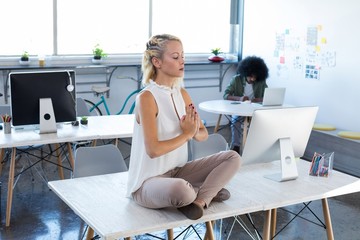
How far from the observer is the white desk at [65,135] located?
13.3 ft

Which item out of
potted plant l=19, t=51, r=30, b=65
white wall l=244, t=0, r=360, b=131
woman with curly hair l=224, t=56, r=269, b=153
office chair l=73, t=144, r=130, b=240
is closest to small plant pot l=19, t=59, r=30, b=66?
potted plant l=19, t=51, r=30, b=65

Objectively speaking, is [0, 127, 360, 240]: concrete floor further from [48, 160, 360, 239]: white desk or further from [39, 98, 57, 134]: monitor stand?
[48, 160, 360, 239]: white desk

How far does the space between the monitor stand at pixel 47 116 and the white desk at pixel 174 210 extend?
119cm

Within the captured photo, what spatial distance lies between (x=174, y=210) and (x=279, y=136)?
838 millimetres

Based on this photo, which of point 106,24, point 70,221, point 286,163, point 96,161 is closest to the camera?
point 286,163

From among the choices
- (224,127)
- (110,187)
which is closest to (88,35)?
(224,127)

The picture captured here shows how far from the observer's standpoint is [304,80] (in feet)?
24.0

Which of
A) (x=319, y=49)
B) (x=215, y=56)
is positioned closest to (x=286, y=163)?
(x=319, y=49)

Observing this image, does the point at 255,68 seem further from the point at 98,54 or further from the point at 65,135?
the point at 65,135

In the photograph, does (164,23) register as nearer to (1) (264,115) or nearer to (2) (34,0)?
(2) (34,0)

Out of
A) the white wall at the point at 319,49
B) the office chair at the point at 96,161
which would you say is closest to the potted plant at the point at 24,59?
the white wall at the point at 319,49

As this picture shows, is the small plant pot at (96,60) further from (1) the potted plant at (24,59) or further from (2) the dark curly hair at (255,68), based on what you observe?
(2) the dark curly hair at (255,68)

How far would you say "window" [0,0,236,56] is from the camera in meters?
7.08

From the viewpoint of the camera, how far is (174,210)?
105 inches
